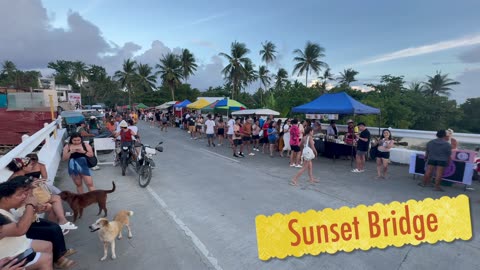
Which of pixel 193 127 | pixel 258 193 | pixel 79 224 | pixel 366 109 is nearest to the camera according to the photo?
pixel 79 224

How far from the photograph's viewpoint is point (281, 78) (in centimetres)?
5303

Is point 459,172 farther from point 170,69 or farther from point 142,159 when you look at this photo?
point 170,69

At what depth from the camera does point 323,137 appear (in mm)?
11453

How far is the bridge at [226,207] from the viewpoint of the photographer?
137 inches

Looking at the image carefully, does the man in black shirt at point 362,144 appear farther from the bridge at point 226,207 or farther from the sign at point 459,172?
the sign at point 459,172

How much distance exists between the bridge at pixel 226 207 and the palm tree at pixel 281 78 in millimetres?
45397

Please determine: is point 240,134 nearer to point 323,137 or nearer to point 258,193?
point 323,137

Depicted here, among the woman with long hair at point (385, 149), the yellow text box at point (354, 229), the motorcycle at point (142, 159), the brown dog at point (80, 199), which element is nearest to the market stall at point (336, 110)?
the woman with long hair at point (385, 149)

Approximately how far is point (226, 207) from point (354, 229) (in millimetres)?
2336

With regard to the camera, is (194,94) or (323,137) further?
(194,94)

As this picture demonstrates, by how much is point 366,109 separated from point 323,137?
2209mm

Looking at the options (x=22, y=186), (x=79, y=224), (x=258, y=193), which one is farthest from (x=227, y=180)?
(x=22, y=186)

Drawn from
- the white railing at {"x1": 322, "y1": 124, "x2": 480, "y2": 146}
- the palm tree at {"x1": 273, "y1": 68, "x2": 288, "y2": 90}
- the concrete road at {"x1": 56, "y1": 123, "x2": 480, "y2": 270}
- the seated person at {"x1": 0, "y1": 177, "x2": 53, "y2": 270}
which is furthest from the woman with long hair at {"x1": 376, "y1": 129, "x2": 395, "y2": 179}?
the palm tree at {"x1": 273, "y1": 68, "x2": 288, "y2": 90}

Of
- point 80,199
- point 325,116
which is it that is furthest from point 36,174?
point 325,116
